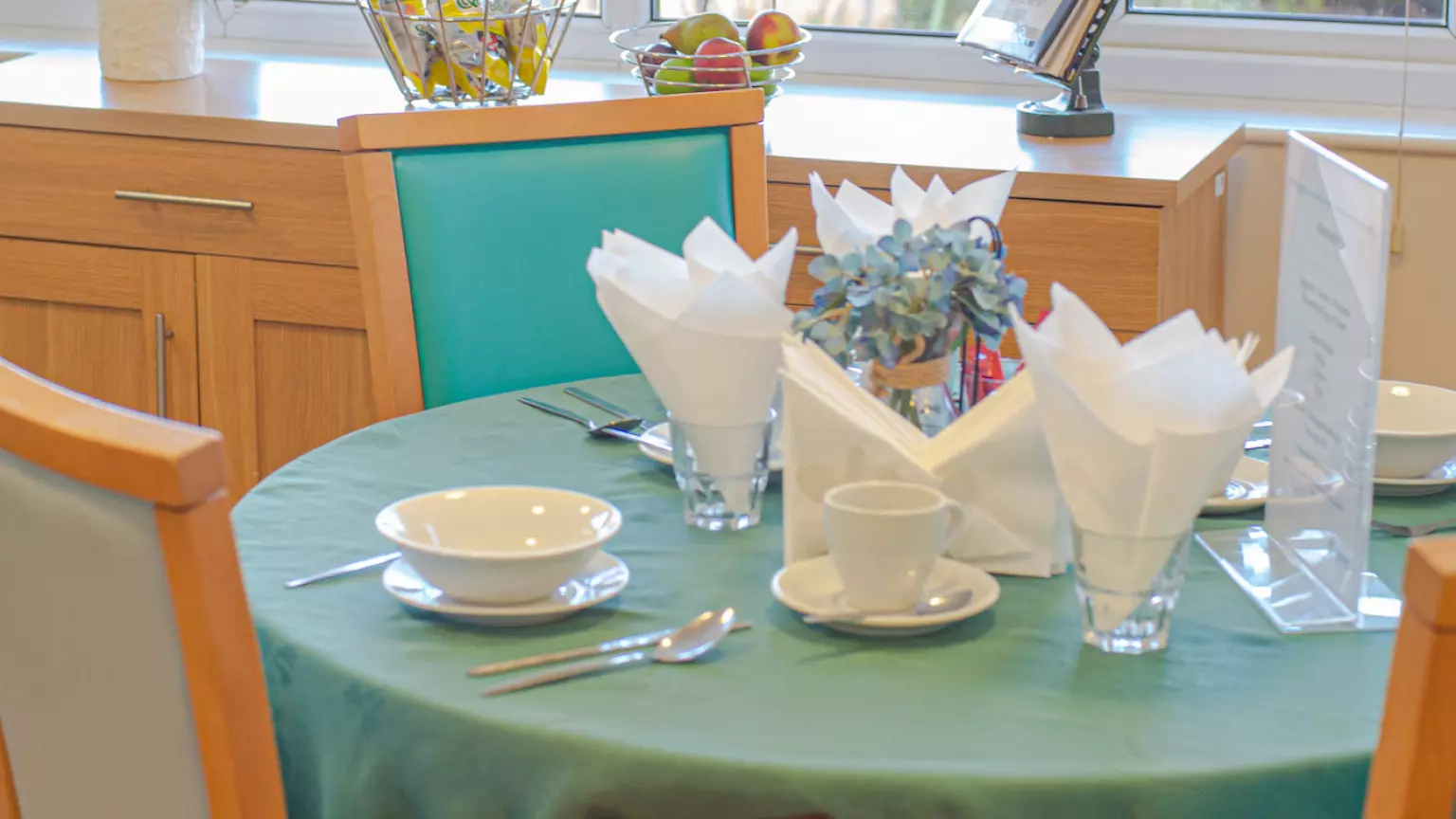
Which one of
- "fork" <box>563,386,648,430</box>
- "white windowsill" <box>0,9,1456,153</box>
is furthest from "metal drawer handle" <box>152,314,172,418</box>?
"fork" <box>563,386,648,430</box>

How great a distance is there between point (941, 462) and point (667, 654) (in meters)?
0.22

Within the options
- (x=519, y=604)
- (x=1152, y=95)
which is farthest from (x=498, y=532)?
(x=1152, y=95)

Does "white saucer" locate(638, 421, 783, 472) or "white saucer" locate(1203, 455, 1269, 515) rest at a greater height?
"white saucer" locate(638, 421, 783, 472)

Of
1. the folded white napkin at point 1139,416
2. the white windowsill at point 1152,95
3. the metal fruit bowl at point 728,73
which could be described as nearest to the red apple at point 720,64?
the metal fruit bowl at point 728,73

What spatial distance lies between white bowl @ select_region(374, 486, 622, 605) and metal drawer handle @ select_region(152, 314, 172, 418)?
1.41m

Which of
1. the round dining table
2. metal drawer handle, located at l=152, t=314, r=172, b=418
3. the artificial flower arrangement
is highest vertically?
the artificial flower arrangement

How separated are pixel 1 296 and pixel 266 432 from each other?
466mm

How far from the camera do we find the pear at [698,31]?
7.02 ft

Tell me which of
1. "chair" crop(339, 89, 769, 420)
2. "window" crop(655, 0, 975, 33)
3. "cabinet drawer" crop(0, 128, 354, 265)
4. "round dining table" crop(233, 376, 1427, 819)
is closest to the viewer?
"round dining table" crop(233, 376, 1427, 819)

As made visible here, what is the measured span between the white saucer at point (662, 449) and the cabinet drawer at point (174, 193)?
1.02m

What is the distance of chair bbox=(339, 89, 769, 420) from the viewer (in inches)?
63.0

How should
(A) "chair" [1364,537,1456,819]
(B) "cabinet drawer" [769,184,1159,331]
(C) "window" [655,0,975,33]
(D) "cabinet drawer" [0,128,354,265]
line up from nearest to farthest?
(A) "chair" [1364,537,1456,819] < (B) "cabinet drawer" [769,184,1159,331] < (D) "cabinet drawer" [0,128,354,265] < (C) "window" [655,0,975,33]

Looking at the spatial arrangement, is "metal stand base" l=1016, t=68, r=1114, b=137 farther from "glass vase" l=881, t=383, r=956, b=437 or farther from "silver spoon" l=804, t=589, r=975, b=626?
"silver spoon" l=804, t=589, r=975, b=626

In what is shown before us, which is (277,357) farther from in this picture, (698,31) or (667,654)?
(667,654)
